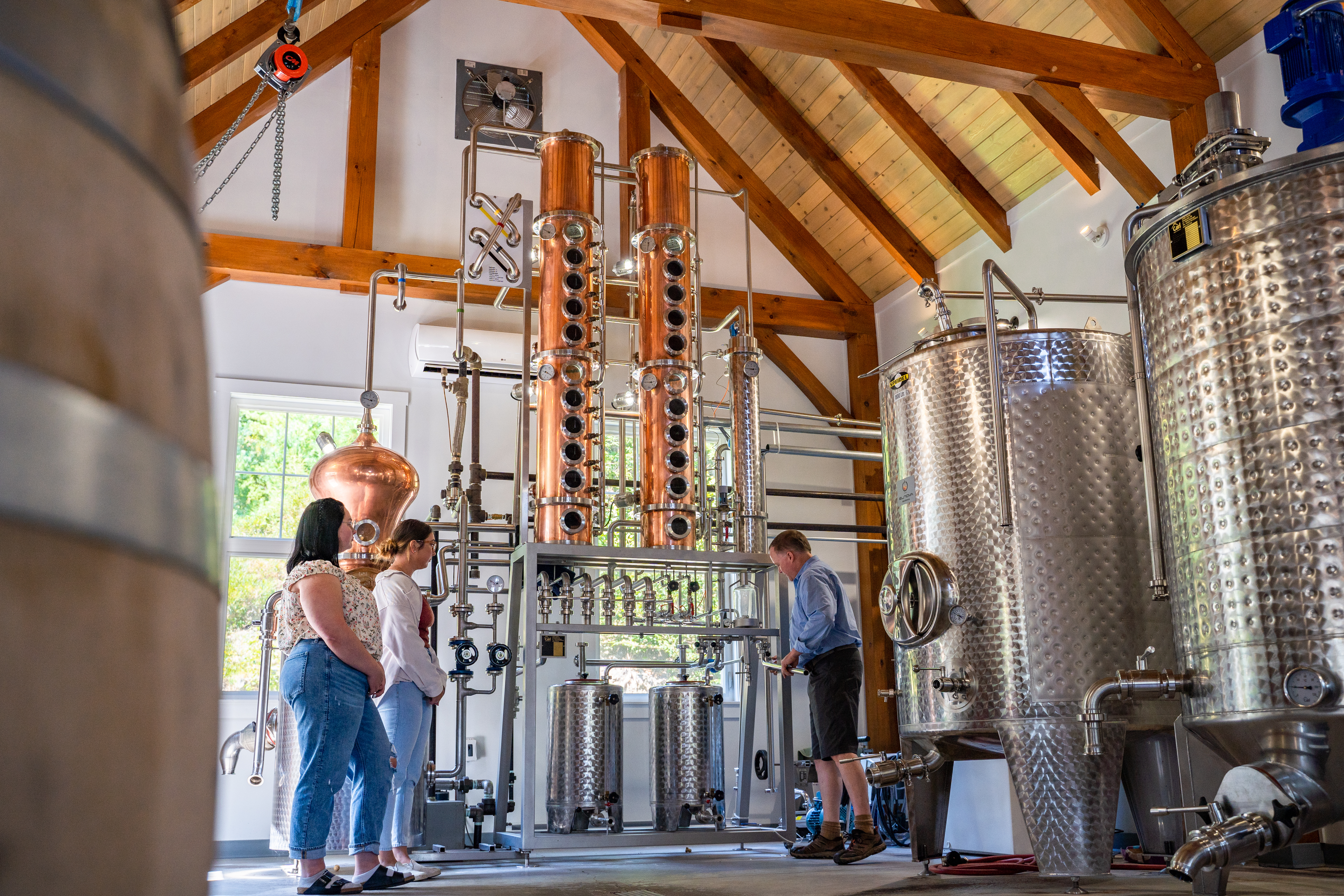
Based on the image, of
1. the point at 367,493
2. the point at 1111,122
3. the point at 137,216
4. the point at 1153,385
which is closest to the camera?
the point at 137,216

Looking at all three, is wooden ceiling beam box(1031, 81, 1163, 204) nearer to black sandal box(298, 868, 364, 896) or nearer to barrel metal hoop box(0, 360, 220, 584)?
black sandal box(298, 868, 364, 896)

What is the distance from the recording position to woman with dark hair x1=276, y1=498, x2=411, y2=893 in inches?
130

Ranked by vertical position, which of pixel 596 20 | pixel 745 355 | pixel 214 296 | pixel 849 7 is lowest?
pixel 745 355

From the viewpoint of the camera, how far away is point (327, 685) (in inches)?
132

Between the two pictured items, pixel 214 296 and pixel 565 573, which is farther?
pixel 214 296

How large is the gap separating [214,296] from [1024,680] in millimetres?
6551

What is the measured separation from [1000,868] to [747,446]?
2.74 metres

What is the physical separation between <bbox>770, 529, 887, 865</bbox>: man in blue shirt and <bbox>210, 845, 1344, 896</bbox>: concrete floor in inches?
9.7

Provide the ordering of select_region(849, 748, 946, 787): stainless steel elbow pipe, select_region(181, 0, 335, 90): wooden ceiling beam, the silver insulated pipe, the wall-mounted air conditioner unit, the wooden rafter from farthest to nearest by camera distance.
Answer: the wall-mounted air conditioner unit
the wooden rafter
select_region(181, 0, 335, 90): wooden ceiling beam
the silver insulated pipe
select_region(849, 748, 946, 787): stainless steel elbow pipe

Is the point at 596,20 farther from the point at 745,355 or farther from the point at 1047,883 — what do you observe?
Result: the point at 1047,883

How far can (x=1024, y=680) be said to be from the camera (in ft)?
13.3

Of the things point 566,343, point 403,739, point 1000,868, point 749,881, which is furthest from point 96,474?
point 566,343

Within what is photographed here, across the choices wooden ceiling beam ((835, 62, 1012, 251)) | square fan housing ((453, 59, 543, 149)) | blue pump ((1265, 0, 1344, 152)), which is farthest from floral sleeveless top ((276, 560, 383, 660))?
square fan housing ((453, 59, 543, 149))

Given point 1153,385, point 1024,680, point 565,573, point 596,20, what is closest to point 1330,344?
point 1153,385
